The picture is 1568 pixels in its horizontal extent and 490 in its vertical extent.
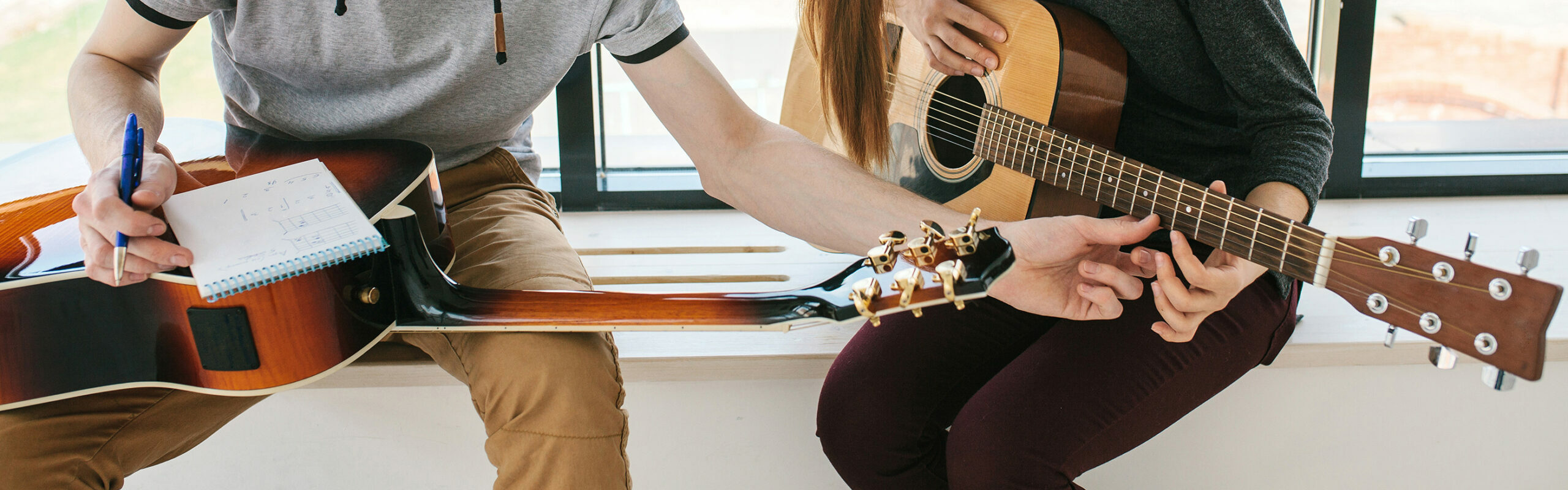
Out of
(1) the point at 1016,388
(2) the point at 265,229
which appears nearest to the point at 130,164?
(2) the point at 265,229

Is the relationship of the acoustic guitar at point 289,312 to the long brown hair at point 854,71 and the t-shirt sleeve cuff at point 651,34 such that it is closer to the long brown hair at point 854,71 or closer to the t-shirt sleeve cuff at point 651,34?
the t-shirt sleeve cuff at point 651,34

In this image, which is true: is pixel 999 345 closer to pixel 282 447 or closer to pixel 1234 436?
pixel 1234 436

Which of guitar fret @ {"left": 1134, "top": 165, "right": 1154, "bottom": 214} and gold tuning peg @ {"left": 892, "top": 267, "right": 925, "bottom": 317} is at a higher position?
guitar fret @ {"left": 1134, "top": 165, "right": 1154, "bottom": 214}

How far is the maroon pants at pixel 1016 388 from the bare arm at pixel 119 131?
73 cm

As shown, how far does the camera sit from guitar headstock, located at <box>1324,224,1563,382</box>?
27.9 inches

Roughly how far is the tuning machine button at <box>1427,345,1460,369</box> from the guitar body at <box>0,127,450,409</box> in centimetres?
97

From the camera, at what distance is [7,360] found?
0.92 m

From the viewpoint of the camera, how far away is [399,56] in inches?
46.9

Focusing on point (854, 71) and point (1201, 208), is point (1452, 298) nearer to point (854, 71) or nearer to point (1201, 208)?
point (1201, 208)

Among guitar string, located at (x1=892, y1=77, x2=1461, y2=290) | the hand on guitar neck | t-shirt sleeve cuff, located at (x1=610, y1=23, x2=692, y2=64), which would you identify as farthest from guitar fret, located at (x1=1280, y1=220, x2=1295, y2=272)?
t-shirt sleeve cuff, located at (x1=610, y1=23, x2=692, y2=64)

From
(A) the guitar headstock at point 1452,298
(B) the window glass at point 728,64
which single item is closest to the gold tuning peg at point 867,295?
(A) the guitar headstock at point 1452,298

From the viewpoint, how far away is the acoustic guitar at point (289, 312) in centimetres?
87

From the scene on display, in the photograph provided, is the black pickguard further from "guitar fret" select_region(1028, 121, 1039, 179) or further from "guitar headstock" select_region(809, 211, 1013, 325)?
"guitar headstock" select_region(809, 211, 1013, 325)

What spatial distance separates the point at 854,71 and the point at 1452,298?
79 centimetres
